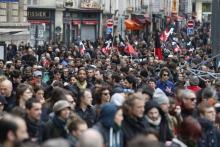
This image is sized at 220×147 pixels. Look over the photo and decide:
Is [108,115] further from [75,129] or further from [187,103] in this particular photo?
[187,103]

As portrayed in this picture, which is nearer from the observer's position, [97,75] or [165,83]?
[165,83]

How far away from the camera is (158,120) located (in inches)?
451

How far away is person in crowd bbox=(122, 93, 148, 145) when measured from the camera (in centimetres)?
1085

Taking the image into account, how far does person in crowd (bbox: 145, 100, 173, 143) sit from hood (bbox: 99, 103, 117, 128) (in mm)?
670

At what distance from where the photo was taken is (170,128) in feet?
39.3

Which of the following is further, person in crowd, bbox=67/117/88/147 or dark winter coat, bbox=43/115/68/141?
dark winter coat, bbox=43/115/68/141

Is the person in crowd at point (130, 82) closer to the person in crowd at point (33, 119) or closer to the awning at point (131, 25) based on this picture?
the person in crowd at point (33, 119)

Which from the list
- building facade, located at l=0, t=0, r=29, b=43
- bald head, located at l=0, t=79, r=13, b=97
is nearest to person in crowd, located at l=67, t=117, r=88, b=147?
bald head, located at l=0, t=79, r=13, b=97

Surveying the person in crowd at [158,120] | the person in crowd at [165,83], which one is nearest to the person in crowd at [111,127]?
the person in crowd at [158,120]

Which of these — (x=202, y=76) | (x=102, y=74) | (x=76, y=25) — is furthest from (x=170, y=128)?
Answer: (x=76, y=25)

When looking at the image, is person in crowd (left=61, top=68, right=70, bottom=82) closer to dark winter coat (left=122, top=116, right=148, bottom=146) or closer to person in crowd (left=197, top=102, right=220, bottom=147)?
person in crowd (left=197, top=102, right=220, bottom=147)

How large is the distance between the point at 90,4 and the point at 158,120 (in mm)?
46521

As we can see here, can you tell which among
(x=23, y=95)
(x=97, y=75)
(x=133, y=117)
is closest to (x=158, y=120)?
(x=133, y=117)

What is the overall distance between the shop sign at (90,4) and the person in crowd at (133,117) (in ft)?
150
